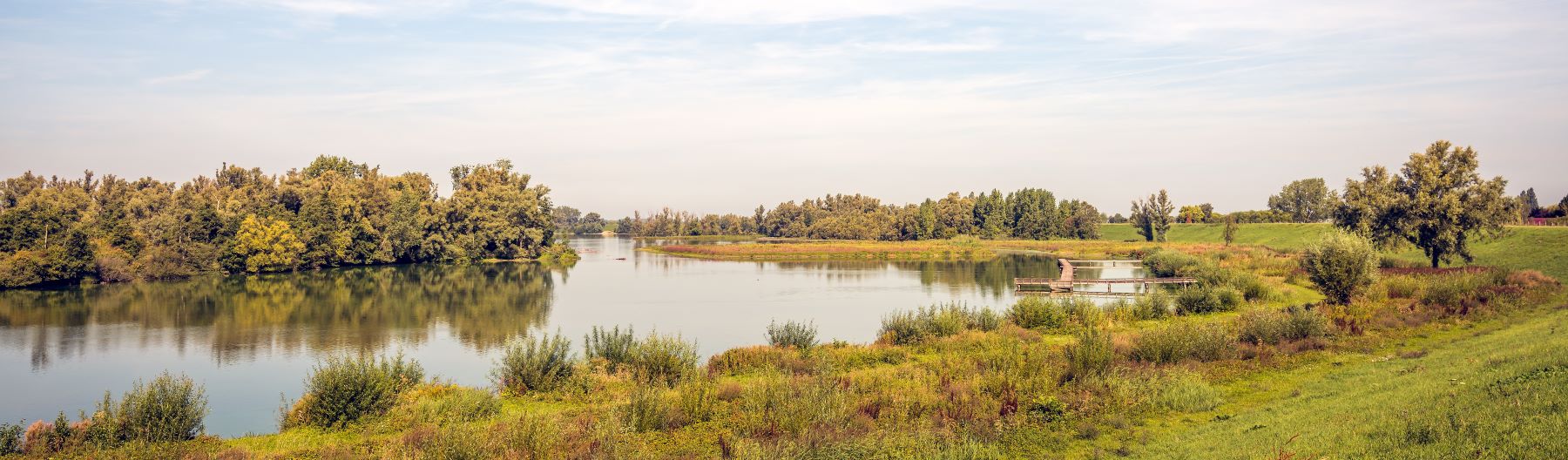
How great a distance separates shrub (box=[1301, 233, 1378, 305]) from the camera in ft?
Answer: 96.5

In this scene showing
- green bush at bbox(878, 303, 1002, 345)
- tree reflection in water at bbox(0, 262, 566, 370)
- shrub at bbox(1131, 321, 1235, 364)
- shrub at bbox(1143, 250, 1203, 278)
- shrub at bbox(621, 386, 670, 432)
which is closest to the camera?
shrub at bbox(621, 386, 670, 432)

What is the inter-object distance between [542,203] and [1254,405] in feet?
291

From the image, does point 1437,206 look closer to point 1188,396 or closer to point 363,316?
point 1188,396

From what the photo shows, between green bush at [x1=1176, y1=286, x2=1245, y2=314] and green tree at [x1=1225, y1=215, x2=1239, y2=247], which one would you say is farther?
green tree at [x1=1225, y1=215, x2=1239, y2=247]

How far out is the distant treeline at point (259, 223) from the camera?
2064 inches

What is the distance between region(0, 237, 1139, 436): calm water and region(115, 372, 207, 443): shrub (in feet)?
9.82

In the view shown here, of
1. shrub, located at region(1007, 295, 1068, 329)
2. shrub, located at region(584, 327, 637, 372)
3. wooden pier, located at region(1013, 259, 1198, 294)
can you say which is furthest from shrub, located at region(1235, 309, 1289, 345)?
wooden pier, located at region(1013, 259, 1198, 294)

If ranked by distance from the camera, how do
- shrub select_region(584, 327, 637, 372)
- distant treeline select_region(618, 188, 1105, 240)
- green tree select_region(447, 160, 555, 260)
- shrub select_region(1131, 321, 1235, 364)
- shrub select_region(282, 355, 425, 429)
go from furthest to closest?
distant treeline select_region(618, 188, 1105, 240)
green tree select_region(447, 160, 555, 260)
shrub select_region(584, 327, 637, 372)
shrub select_region(1131, 321, 1235, 364)
shrub select_region(282, 355, 425, 429)

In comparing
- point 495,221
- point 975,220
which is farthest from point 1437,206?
point 975,220

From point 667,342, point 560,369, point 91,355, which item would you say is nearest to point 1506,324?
point 667,342

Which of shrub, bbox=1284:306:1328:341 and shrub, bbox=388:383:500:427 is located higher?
shrub, bbox=1284:306:1328:341

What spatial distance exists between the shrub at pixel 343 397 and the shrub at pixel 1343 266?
31.7 meters

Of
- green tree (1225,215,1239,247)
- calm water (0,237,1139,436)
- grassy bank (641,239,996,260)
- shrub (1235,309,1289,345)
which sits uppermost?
green tree (1225,215,1239,247)

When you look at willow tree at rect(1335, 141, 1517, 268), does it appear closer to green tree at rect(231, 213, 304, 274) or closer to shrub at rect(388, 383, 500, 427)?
shrub at rect(388, 383, 500, 427)
